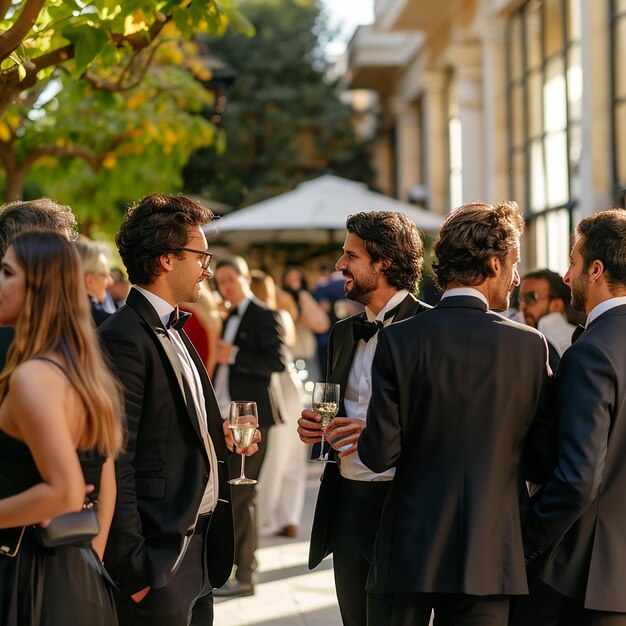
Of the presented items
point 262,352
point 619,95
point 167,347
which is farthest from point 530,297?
point 619,95

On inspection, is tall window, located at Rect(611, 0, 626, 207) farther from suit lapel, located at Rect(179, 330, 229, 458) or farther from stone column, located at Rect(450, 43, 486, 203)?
suit lapel, located at Rect(179, 330, 229, 458)

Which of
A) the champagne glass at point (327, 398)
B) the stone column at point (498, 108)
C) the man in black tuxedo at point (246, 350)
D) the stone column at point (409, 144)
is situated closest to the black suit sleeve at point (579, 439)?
the champagne glass at point (327, 398)

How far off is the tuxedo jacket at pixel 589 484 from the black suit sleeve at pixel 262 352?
4514 mm

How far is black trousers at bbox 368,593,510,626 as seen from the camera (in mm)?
3619

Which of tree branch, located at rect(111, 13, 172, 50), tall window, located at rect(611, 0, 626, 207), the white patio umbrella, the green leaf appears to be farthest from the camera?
the white patio umbrella

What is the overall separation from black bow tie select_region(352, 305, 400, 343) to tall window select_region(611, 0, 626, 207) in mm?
8530

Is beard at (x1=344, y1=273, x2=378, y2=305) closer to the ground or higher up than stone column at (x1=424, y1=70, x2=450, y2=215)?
closer to the ground

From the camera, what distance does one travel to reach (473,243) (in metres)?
3.72

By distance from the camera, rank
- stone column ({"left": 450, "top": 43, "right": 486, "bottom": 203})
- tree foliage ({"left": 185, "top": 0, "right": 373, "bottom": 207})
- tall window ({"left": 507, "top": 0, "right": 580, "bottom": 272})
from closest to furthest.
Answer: tall window ({"left": 507, "top": 0, "right": 580, "bottom": 272}), stone column ({"left": 450, "top": 43, "right": 486, "bottom": 203}), tree foliage ({"left": 185, "top": 0, "right": 373, "bottom": 207})

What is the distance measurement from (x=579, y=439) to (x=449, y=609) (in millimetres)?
745

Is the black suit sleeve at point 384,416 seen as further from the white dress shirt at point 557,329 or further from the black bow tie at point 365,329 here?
the white dress shirt at point 557,329

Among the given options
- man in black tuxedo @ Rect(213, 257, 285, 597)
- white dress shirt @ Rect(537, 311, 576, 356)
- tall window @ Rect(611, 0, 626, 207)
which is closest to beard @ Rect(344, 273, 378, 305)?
white dress shirt @ Rect(537, 311, 576, 356)

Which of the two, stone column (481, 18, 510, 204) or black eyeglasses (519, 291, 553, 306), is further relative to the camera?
stone column (481, 18, 510, 204)

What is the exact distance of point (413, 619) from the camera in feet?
12.2
